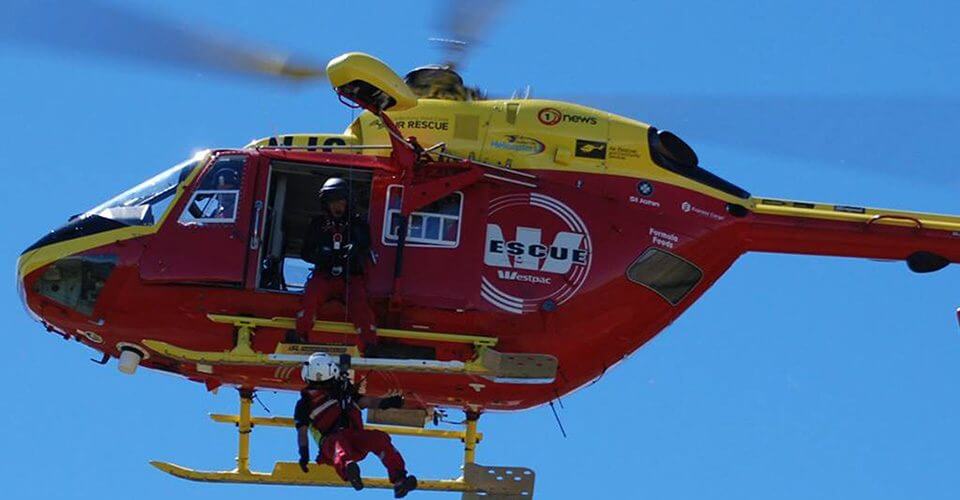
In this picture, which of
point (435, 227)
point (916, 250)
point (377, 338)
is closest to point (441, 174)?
point (435, 227)

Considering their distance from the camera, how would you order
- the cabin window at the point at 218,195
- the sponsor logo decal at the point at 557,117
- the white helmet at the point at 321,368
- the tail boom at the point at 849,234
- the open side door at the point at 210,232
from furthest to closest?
the tail boom at the point at 849,234 → the sponsor logo decal at the point at 557,117 → the cabin window at the point at 218,195 → the open side door at the point at 210,232 → the white helmet at the point at 321,368

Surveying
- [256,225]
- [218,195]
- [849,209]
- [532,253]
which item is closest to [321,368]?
[256,225]

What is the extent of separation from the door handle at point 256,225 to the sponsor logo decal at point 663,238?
3.28 meters

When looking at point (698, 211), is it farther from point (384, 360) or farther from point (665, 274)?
point (384, 360)

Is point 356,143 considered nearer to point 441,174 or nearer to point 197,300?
point 441,174

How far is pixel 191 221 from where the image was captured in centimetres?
1573

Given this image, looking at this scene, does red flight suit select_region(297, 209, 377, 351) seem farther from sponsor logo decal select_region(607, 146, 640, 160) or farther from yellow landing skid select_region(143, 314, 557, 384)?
sponsor logo decal select_region(607, 146, 640, 160)

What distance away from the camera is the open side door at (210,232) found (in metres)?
15.5

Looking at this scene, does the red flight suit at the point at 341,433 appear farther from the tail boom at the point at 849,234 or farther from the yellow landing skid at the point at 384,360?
the tail boom at the point at 849,234

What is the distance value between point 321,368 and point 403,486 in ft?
3.76

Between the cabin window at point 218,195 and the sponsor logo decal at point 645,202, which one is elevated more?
the sponsor logo decal at point 645,202

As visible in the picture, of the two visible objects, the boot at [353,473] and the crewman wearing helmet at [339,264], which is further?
the crewman wearing helmet at [339,264]

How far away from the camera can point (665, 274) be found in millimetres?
16219

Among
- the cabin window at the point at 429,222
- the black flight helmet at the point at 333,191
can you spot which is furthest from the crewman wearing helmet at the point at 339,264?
the cabin window at the point at 429,222
